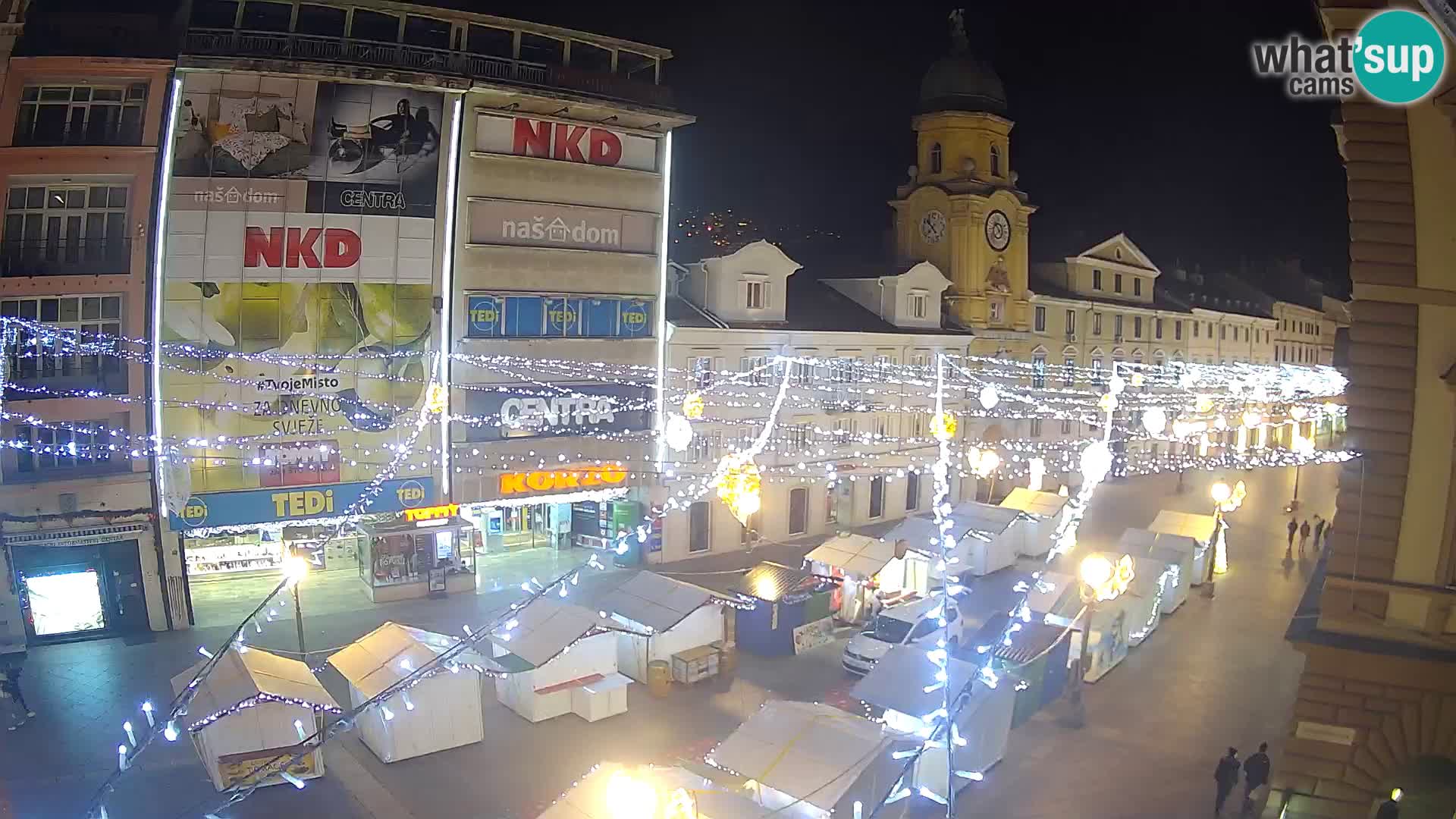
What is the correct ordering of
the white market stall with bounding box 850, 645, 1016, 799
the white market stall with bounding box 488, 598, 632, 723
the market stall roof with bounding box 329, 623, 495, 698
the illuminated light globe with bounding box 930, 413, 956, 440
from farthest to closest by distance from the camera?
the illuminated light globe with bounding box 930, 413, 956, 440 < the white market stall with bounding box 488, 598, 632, 723 < the market stall roof with bounding box 329, 623, 495, 698 < the white market stall with bounding box 850, 645, 1016, 799

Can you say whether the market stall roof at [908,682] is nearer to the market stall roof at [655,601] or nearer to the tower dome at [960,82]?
the market stall roof at [655,601]

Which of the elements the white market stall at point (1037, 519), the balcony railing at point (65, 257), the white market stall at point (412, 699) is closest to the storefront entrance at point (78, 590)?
the balcony railing at point (65, 257)

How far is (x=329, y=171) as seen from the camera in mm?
21688

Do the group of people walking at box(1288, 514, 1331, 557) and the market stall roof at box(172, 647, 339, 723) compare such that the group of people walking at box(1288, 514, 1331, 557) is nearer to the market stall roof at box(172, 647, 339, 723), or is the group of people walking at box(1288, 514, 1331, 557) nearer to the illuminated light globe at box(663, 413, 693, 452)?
the illuminated light globe at box(663, 413, 693, 452)

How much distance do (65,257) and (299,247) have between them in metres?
4.26

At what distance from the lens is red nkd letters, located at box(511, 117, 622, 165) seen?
23750 mm

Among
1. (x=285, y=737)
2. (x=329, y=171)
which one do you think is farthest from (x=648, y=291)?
(x=285, y=737)

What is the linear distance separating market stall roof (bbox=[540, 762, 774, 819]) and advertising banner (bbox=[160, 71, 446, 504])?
44.4ft

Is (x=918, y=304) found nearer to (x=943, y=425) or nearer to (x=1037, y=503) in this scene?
(x=943, y=425)

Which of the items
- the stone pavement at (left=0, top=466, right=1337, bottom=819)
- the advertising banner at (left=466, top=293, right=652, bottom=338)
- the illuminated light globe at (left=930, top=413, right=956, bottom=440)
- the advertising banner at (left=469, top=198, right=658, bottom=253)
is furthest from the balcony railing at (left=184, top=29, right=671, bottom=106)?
the stone pavement at (left=0, top=466, right=1337, bottom=819)

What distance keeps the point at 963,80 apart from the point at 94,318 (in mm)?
27267

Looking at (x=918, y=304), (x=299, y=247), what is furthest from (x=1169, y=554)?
(x=299, y=247)

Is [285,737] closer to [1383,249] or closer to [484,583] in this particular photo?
[484,583]

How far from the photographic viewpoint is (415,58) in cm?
2217
